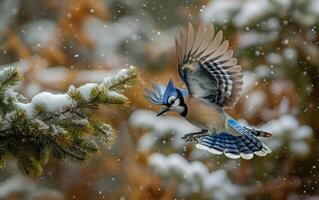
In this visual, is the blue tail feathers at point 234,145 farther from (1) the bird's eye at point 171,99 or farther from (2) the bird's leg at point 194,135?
(1) the bird's eye at point 171,99

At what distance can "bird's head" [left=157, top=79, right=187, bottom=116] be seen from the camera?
1.10m

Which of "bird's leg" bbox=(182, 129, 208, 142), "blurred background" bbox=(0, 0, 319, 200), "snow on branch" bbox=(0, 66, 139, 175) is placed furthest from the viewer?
"blurred background" bbox=(0, 0, 319, 200)

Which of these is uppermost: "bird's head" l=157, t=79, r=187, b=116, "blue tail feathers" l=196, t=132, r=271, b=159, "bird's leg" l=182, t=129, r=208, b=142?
"bird's head" l=157, t=79, r=187, b=116

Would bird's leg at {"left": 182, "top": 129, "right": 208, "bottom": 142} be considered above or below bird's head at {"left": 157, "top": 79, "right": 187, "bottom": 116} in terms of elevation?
below

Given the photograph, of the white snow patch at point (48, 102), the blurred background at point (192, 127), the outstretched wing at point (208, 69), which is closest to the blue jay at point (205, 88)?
the outstretched wing at point (208, 69)

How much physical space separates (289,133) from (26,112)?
2.07 meters

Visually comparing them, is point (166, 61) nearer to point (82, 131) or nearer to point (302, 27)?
point (302, 27)

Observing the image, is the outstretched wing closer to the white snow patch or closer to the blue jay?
the blue jay

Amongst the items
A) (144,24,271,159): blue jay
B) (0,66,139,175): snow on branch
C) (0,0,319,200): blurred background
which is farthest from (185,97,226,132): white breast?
(0,0,319,200): blurred background

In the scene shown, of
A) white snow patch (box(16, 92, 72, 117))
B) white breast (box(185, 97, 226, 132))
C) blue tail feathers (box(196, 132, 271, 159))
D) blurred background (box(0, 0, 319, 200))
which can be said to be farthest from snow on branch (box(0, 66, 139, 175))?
blurred background (box(0, 0, 319, 200))

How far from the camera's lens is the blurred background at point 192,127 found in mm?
3070

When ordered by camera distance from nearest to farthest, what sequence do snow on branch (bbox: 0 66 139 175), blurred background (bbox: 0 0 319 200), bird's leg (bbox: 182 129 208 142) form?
1. snow on branch (bbox: 0 66 139 175)
2. bird's leg (bbox: 182 129 208 142)
3. blurred background (bbox: 0 0 319 200)

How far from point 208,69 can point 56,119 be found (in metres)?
0.23

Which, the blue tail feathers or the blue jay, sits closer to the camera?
the blue jay
